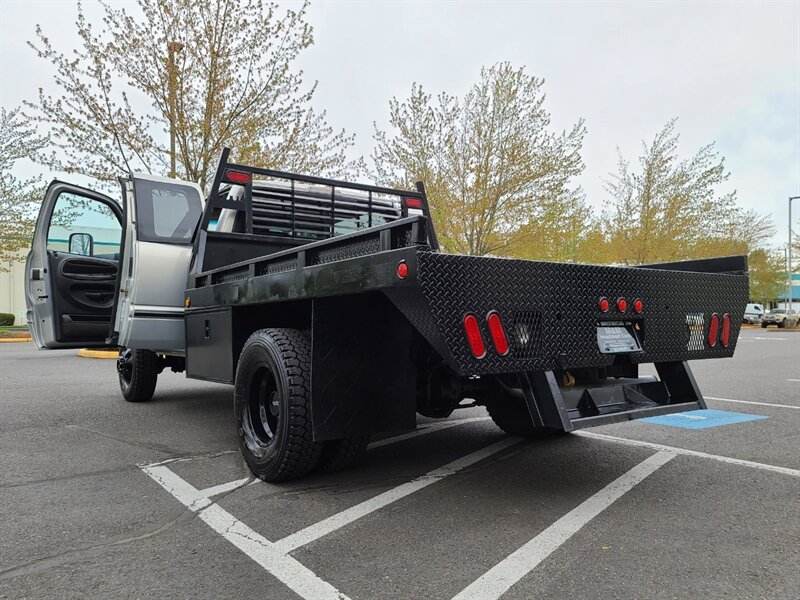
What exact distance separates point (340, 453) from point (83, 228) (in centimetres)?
438

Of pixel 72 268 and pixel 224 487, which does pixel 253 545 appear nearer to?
pixel 224 487

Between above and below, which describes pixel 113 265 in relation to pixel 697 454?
above

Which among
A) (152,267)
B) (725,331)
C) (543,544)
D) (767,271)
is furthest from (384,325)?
(767,271)

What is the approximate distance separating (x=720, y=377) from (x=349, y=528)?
8.57 meters

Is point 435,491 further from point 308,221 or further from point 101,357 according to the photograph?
point 101,357

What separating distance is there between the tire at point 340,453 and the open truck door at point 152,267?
2.25 metres

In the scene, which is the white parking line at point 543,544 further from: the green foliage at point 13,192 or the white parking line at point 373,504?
the green foliage at point 13,192

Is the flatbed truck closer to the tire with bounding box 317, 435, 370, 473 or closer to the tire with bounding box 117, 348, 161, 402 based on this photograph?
the tire with bounding box 317, 435, 370, 473

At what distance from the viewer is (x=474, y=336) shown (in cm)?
284

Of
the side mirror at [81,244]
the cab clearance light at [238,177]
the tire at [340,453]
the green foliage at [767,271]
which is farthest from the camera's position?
the green foliage at [767,271]

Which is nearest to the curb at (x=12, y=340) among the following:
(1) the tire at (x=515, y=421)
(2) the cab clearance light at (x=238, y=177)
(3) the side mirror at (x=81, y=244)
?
Result: (3) the side mirror at (x=81, y=244)

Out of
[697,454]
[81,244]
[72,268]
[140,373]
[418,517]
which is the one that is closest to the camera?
[418,517]

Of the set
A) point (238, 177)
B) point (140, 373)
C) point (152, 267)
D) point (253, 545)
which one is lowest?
point (253, 545)

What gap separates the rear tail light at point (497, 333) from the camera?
2.89 metres
